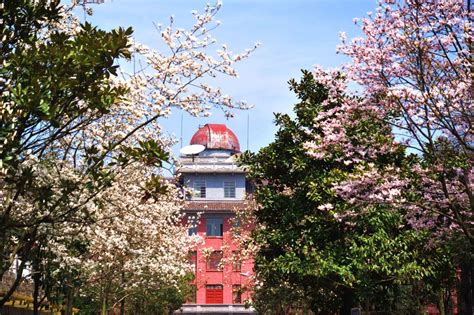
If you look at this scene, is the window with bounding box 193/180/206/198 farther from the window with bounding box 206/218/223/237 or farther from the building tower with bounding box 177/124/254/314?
the window with bounding box 206/218/223/237

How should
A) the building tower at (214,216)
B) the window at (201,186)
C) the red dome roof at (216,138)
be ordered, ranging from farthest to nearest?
the red dome roof at (216,138) < the window at (201,186) < the building tower at (214,216)

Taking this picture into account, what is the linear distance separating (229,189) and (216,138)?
781 cm

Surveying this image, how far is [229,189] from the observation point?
8688 centimetres

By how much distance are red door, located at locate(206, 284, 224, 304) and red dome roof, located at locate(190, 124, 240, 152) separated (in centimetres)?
Answer: 1781

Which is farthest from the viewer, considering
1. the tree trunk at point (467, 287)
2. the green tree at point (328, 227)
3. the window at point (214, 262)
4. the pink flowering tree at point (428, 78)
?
the window at point (214, 262)

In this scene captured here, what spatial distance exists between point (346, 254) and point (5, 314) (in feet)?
44.5

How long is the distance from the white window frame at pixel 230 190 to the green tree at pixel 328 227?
54369 mm

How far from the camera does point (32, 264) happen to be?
20172 millimetres

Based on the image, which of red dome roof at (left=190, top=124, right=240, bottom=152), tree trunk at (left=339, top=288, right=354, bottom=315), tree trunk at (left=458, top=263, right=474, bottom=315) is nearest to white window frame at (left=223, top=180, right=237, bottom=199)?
red dome roof at (left=190, top=124, right=240, bottom=152)

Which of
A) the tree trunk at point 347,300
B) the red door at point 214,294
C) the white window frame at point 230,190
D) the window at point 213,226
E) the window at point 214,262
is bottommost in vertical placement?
the tree trunk at point 347,300

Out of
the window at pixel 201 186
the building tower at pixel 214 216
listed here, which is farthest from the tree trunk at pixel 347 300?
the window at pixel 201 186

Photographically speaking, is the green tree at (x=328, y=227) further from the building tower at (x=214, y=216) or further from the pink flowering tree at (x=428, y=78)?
the building tower at (x=214, y=216)

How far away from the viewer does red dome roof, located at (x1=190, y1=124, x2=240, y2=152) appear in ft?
296

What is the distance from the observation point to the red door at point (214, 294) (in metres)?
83.2
